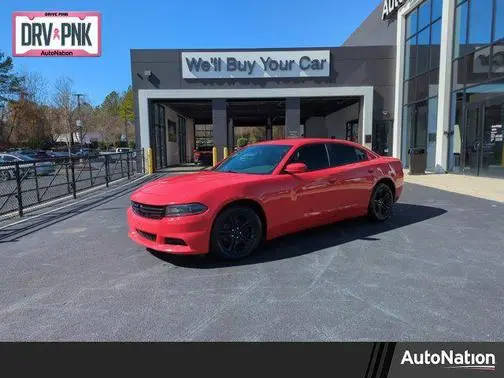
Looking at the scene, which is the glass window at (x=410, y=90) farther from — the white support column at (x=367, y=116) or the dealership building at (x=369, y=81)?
the white support column at (x=367, y=116)

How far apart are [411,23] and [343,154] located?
16.3m

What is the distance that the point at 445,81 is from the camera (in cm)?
1523

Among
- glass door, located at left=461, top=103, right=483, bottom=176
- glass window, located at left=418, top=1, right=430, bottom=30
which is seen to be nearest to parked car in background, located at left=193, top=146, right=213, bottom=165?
glass window, located at left=418, top=1, right=430, bottom=30

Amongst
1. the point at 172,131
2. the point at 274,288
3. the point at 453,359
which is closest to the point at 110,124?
the point at 172,131

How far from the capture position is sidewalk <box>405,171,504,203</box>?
950cm

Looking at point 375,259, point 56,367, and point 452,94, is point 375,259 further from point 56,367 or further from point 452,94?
point 452,94

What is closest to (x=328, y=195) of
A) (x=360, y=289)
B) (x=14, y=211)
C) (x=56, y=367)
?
(x=360, y=289)

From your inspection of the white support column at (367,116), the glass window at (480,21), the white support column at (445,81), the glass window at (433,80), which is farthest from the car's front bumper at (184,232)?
the white support column at (367,116)

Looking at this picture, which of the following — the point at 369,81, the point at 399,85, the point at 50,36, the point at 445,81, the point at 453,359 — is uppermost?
the point at 50,36

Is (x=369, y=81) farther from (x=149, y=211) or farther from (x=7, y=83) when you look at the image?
(x=7, y=83)

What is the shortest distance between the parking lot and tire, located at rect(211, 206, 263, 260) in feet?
0.51

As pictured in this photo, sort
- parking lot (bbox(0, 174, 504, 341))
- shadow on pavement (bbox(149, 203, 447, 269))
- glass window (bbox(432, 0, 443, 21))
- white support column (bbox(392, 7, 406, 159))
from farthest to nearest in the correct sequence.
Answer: white support column (bbox(392, 7, 406, 159))
glass window (bbox(432, 0, 443, 21))
shadow on pavement (bbox(149, 203, 447, 269))
parking lot (bbox(0, 174, 504, 341))

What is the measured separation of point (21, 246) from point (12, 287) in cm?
191

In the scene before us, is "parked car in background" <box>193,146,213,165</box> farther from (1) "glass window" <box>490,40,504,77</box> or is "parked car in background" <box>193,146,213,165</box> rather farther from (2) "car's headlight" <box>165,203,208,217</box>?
(2) "car's headlight" <box>165,203,208,217</box>
